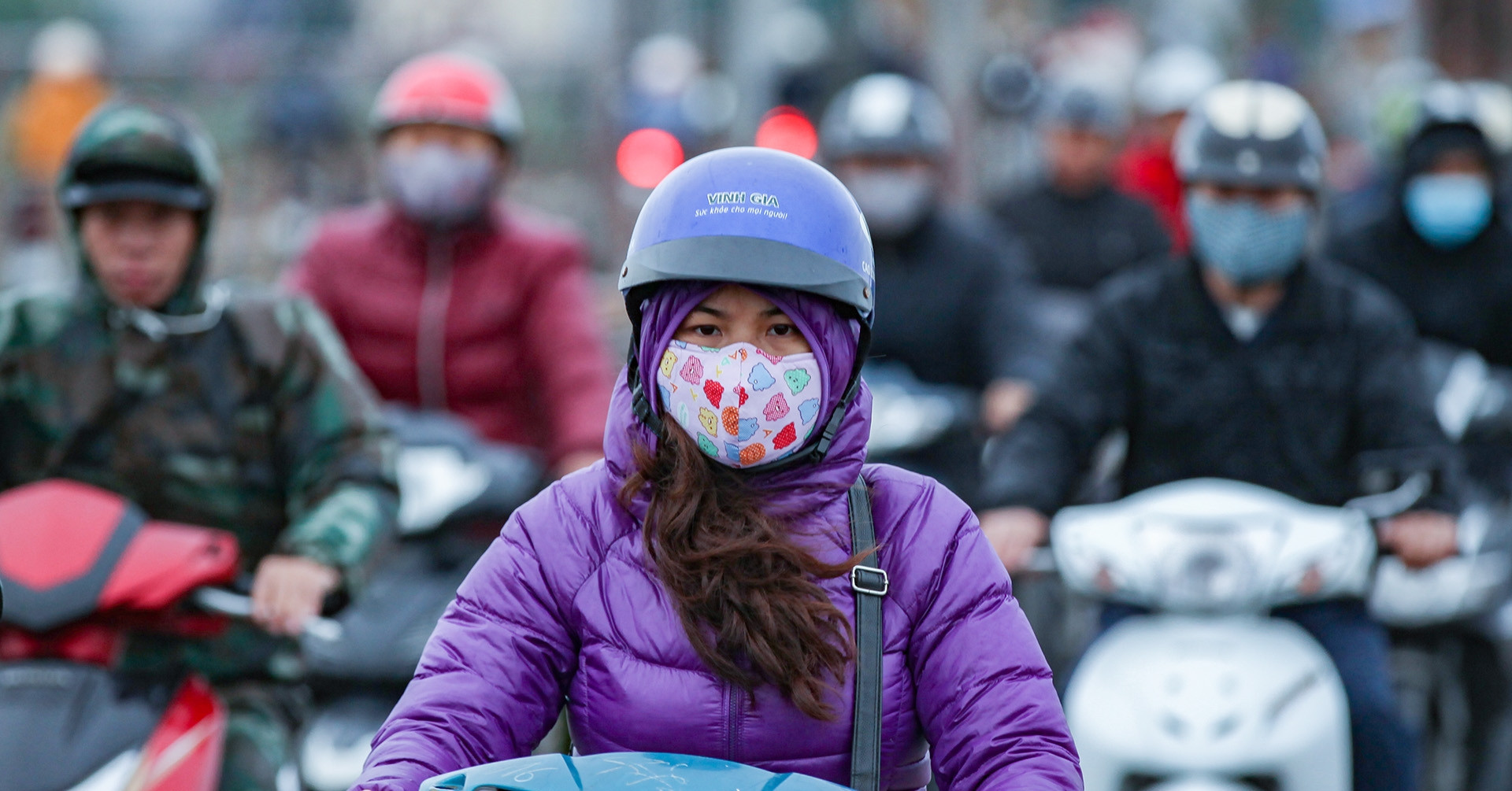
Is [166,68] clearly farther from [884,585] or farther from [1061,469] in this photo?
[884,585]

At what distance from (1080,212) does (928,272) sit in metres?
2.56

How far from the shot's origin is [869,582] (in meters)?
3.25

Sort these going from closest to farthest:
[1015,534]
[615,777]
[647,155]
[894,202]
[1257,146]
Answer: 1. [615,777]
2. [1015,534]
3. [1257,146]
4. [894,202]
5. [647,155]

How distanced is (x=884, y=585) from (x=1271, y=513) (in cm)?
193

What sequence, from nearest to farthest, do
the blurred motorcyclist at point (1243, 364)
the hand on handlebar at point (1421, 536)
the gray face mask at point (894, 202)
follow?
the hand on handlebar at point (1421, 536) → the blurred motorcyclist at point (1243, 364) → the gray face mask at point (894, 202)

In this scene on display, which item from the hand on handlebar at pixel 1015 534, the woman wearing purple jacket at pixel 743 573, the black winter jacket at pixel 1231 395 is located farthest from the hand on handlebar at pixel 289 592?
the black winter jacket at pixel 1231 395

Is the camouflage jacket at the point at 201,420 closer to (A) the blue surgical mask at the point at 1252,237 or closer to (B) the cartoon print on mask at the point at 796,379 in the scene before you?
(B) the cartoon print on mask at the point at 796,379

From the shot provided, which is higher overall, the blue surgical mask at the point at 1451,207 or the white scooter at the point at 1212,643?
the blue surgical mask at the point at 1451,207

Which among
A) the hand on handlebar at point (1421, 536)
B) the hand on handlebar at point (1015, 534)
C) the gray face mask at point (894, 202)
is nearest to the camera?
the hand on handlebar at point (1421, 536)

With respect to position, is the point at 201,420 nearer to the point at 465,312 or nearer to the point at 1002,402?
the point at 465,312

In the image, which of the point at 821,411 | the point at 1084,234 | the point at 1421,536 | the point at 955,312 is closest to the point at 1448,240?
the point at 955,312

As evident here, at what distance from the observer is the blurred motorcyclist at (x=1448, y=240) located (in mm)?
7172

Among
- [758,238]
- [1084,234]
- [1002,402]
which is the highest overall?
[758,238]

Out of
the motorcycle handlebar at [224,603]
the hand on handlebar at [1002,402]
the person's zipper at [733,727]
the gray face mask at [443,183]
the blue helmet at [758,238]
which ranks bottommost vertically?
the hand on handlebar at [1002,402]
